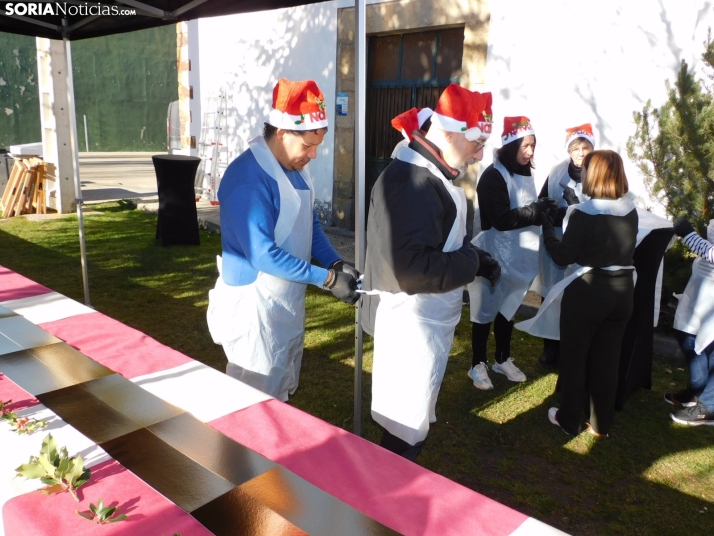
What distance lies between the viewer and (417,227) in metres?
1.98

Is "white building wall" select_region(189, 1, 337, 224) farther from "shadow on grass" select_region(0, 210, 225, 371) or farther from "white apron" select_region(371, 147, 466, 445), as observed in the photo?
"white apron" select_region(371, 147, 466, 445)

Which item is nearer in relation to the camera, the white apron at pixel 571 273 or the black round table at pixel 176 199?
the white apron at pixel 571 273

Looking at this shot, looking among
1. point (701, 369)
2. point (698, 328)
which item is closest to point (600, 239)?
point (698, 328)

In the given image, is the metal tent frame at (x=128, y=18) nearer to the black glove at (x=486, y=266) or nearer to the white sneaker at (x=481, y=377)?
the black glove at (x=486, y=266)

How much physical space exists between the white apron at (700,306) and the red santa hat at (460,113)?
1.77m

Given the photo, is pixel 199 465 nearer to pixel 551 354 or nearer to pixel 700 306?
pixel 700 306

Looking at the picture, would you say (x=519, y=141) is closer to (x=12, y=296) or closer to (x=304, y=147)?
(x=304, y=147)

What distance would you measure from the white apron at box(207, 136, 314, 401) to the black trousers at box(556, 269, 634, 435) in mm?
1398

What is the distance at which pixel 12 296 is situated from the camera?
102 inches

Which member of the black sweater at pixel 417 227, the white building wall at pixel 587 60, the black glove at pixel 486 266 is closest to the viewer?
the black sweater at pixel 417 227

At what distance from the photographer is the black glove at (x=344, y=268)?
7.85 feet

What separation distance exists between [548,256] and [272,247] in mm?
2286

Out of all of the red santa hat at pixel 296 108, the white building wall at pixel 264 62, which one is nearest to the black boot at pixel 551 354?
the red santa hat at pixel 296 108

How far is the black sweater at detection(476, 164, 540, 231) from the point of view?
3277 millimetres
